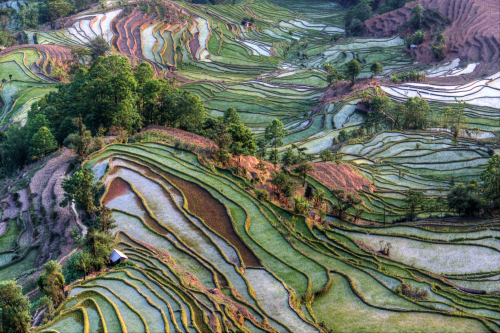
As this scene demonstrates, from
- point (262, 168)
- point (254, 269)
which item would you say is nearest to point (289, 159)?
point (262, 168)

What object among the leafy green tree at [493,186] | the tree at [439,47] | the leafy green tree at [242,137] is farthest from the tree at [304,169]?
the tree at [439,47]

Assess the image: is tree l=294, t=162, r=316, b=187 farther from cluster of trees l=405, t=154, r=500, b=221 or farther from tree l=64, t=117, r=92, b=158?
tree l=64, t=117, r=92, b=158

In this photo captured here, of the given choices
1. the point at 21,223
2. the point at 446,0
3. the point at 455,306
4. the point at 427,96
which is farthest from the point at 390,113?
the point at 446,0

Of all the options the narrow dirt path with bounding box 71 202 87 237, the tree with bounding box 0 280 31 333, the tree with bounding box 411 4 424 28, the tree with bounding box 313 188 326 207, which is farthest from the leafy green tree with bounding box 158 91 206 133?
the tree with bounding box 411 4 424 28

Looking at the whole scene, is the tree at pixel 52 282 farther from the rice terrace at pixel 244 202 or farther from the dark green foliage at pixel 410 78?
the dark green foliage at pixel 410 78

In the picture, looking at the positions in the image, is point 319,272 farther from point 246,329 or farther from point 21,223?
point 21,223

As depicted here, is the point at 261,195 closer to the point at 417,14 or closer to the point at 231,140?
the point at 231,140
